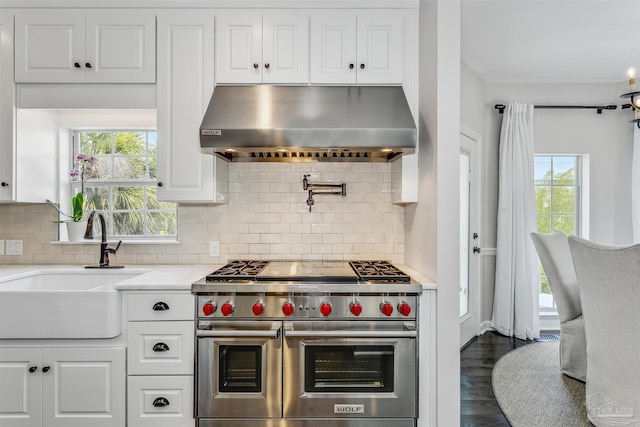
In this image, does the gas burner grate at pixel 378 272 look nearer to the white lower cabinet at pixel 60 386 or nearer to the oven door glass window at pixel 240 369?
the oven door glass window at pixel 240 369

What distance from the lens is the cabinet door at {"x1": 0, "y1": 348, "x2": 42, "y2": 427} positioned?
6.38 feet

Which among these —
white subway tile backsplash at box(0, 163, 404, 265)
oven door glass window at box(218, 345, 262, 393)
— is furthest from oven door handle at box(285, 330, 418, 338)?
white subway tile backsplash at box(0, 163, 404, 265)

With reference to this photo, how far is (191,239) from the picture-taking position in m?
2.69

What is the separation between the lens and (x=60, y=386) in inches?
76.9

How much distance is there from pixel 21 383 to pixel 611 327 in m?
3.31

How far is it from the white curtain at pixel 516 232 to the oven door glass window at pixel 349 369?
8.16 ft

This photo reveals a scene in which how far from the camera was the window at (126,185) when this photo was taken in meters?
2.83

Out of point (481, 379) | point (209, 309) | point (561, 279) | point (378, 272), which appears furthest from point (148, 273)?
point (561, 279)

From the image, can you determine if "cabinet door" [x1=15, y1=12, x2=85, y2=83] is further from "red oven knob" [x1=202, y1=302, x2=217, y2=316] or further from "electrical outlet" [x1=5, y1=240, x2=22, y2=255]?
"red oven knob" [x1=202, y1=302, x2=217, y2=316]

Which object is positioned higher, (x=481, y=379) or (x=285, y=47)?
(x=285, y=47)

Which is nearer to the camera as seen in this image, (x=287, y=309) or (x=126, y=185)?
(x=287, y=309)

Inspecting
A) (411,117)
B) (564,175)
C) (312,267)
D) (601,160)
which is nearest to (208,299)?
(312,267)

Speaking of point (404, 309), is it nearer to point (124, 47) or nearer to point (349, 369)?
point (349, 369)

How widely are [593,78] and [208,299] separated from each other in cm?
461
